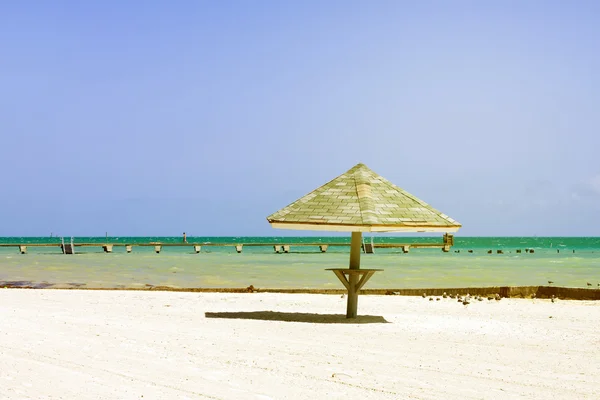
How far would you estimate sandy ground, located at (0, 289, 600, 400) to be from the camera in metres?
6.08

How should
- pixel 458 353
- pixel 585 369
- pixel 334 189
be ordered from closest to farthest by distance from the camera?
pixel 585 369, pixel 458 353, pixel 334 189

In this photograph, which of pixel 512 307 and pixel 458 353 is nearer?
pixel 458 353

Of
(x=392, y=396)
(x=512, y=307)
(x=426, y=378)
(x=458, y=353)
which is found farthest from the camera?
(x=512, y=307)

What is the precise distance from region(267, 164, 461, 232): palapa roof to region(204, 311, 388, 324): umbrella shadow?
1.65 meters

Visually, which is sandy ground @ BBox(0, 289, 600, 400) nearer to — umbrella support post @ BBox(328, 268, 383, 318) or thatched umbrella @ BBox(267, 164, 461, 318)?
umbrella support post @ BBox(328, 268, 383, 318)

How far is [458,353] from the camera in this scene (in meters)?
8.06

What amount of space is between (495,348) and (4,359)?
548 centimetres

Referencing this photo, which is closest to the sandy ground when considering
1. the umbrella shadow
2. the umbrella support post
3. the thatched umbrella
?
the umbrella shadow

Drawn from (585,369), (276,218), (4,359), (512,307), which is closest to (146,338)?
(4,359)

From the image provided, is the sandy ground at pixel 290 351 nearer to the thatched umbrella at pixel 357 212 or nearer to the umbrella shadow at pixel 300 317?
the umbrella shadow at pixel 300 317

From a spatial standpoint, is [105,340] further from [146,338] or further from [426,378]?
[426,378]

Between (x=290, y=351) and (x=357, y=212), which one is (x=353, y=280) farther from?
(x=290, y=351)

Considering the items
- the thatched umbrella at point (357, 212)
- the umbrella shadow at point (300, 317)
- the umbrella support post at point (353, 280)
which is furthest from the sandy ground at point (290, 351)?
the thatched umbrella at point (357, 212)

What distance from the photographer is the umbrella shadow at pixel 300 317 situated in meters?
10.8
